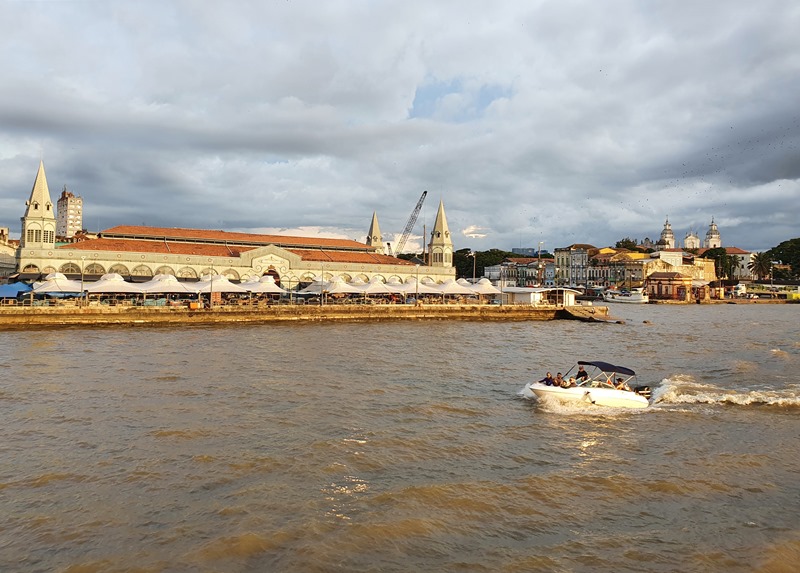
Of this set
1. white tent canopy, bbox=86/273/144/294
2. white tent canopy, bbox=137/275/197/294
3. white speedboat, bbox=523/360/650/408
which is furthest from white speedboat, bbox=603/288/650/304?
white speedboat, bbox=523/360/650/408

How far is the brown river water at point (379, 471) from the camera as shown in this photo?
8742 millimetres

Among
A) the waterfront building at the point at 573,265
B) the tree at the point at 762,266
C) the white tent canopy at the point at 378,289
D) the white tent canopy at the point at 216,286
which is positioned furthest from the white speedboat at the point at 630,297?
the white tent canopy at the point at 216,286

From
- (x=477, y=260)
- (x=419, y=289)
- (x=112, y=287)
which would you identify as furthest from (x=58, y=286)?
(x=477, y=260)

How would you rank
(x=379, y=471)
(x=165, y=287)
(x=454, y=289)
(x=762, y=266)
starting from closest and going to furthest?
(x=379, y=471), (x=165, y=287), (x=454, y=289), (x=762, y=266)

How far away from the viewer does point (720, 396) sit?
797 inches

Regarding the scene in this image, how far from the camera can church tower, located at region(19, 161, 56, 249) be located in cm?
5462

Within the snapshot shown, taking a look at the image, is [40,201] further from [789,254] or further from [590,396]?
[789,254]

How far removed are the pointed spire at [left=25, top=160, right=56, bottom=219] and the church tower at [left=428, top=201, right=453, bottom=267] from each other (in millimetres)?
47694

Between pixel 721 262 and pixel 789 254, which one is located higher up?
pixel 789 254

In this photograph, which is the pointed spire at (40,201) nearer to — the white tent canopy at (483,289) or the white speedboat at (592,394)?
the white tent canopy at (483,289)

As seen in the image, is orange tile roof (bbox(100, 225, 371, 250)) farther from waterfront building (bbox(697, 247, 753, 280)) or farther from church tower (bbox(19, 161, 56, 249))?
waterfront building (bbox(697, 247, 753, 280))

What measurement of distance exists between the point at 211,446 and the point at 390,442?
4.22 metres

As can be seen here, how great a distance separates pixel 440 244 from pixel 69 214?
148 meters

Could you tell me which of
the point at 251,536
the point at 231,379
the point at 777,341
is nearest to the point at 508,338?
the point at 777,341
